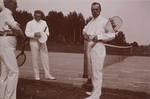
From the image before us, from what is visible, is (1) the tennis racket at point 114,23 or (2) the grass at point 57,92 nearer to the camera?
(1) the tennis racket at point 114,23

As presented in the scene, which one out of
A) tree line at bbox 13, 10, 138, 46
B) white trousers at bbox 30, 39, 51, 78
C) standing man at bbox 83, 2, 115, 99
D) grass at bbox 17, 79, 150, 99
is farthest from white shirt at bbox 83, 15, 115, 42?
white trousers at bbox 30, 39, 51, 78

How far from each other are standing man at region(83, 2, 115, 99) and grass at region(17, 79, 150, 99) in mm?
227

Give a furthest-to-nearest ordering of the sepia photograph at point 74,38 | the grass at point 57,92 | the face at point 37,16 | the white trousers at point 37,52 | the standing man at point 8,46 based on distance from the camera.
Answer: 1. the white trousers at point 37,52
2. the face at point 37,16
3. the grass at point 57,92
4. the standing man at point 8,46
5. the sepia photograph at point 74,38

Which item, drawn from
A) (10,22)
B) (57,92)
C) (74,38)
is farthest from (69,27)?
(57,92)

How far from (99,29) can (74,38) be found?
29 centimetres

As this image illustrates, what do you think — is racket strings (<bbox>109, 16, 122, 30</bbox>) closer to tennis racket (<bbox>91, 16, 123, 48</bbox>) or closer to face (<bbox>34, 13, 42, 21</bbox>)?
tennis racket (<bbox>91, 16, 123, 48</bbox>)

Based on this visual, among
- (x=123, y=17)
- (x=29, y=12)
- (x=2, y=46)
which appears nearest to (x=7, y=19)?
(x=2, y=46)

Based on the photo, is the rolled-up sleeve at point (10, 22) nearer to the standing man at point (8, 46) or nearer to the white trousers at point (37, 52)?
the standing man at point (8, 46)

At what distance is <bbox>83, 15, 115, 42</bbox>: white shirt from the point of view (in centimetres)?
231

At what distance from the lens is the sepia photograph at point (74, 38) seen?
7.50 feet

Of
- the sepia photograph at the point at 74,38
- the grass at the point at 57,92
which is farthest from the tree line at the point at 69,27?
the grass at the point at 57,92

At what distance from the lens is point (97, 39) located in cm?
230

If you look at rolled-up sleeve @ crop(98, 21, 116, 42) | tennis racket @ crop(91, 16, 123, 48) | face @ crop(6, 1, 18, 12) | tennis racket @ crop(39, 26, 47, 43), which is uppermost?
face @ crop(6, 1, 18, 12)

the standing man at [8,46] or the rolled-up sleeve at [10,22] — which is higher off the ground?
the rolled-up sleeve at [10,22]
